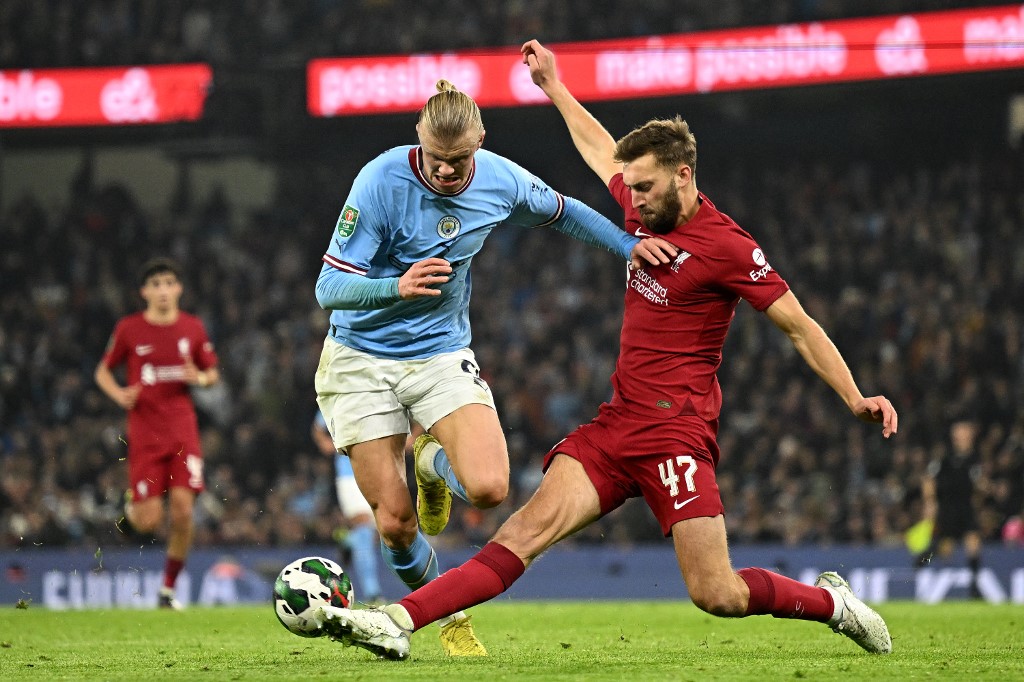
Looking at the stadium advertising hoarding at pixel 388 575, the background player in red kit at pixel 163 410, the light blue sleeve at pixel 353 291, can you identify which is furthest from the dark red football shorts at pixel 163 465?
the light blue sleeve at pixel 353 291

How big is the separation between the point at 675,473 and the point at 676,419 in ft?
0.77

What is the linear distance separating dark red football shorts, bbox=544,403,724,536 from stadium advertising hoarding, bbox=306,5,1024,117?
11.2m

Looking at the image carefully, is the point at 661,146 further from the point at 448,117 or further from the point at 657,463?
the point at 657,463

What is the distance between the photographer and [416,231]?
6.24 meters

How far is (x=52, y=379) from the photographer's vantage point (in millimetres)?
20281

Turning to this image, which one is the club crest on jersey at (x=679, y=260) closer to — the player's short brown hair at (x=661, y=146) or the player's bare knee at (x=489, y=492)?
the player's short brown hair at (x=661, y=146)

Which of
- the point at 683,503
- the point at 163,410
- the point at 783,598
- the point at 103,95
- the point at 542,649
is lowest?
the point at 542,649

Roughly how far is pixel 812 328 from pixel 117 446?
14237 mm

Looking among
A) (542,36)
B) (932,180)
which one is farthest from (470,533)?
(932,180)

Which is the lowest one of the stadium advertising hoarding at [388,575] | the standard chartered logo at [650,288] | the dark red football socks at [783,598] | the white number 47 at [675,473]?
the stadium advertising hoarding at [388,575]

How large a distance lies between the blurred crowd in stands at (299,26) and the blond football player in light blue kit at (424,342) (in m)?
12.3

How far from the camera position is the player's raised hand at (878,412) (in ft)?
17.9

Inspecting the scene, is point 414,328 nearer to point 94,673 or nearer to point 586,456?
point 586,456

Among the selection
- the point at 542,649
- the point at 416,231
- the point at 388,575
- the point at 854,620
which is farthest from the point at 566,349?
the point at 854,620
